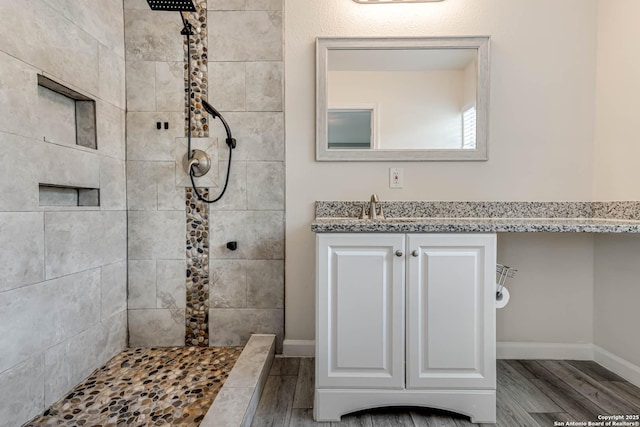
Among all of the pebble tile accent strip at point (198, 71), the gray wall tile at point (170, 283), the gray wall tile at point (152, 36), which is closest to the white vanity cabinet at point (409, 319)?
the gray wall tile at point (170, 283)

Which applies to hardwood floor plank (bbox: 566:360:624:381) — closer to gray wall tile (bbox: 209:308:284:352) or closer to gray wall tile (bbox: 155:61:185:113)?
gray wall tile (bbox: 209:308:284:352)

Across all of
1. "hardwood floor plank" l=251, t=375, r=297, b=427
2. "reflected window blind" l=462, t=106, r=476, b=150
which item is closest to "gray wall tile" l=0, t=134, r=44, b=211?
"hardwood floor plank" l=251, t=375, r=297, b=427

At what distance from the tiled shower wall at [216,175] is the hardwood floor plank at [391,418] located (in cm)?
76

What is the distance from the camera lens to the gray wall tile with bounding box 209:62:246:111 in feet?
6.36

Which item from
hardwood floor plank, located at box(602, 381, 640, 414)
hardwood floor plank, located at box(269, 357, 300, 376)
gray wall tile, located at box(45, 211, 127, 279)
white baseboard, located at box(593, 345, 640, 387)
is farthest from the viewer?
hardwood floor plank, located at box(269, 357, 300, 376)

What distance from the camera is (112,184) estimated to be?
183 cm

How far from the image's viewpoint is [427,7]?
190 centimetres

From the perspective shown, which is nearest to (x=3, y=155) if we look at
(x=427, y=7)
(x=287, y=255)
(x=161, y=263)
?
(x=161, y=263)

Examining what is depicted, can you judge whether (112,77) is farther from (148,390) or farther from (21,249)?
(148,390)

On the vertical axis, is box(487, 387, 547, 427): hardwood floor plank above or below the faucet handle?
below

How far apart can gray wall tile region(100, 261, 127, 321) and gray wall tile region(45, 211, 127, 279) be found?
50 mm

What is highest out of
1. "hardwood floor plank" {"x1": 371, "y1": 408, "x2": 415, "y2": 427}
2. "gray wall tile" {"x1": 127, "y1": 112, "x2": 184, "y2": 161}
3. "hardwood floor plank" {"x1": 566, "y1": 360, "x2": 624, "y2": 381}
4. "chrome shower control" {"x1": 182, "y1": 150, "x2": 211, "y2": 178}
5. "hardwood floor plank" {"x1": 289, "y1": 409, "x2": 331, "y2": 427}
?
"gray wall tile" {"x1": 127, "y1": 112, "x2": 184, "y2": 161}

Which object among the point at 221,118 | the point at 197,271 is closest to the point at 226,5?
the point at 221,118

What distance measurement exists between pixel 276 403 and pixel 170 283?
96 centimetres
